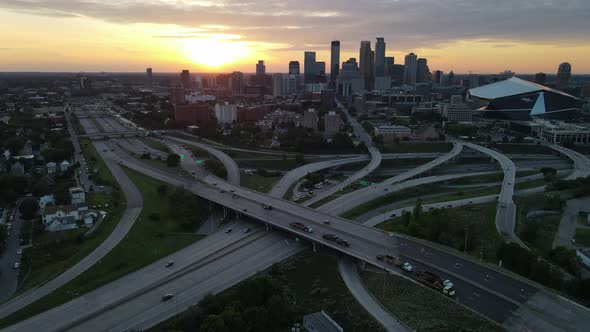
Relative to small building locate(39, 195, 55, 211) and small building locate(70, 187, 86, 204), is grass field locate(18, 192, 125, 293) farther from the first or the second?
small building locate(39, 195, 55, 211)

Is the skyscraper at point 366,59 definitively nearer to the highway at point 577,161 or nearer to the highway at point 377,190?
the highway at point 577,161

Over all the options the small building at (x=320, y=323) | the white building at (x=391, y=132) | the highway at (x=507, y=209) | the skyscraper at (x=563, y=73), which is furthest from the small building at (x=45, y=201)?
the skyscraper at (x=563, y=73)

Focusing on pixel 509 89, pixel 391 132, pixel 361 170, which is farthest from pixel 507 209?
pixel 509 89

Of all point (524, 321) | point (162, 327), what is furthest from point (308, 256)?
point (524, 321)

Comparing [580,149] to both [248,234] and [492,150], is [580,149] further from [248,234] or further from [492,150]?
[248,234]

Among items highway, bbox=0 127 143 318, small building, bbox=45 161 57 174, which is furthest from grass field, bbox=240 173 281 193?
small building, bbox=45 161 57 174

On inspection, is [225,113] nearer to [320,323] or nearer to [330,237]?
[330,237]

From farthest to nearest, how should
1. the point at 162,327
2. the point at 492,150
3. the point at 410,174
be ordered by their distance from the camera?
the point at 492,150
the point at 410,174
the point at 162,327
